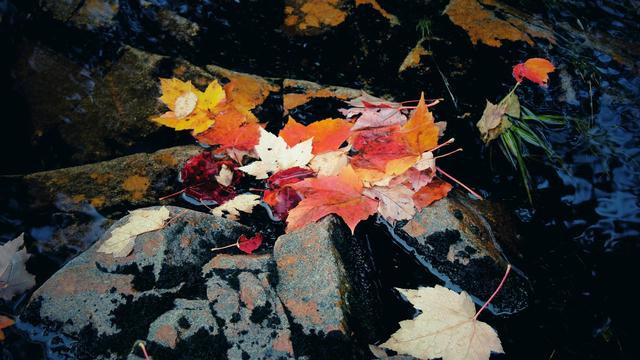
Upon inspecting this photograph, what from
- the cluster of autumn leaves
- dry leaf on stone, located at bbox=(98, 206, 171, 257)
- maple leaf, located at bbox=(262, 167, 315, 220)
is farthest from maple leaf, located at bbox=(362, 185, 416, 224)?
dry leaf on stone, located at bbox=(98, 206, 171, 257)

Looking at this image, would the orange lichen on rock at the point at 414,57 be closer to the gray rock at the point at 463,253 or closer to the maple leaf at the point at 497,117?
the maple leaf at the point at 497,117

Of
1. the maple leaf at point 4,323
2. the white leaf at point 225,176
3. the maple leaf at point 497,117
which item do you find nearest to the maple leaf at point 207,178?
the white leaf at point 225,176

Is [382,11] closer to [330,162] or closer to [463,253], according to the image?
[330,162]

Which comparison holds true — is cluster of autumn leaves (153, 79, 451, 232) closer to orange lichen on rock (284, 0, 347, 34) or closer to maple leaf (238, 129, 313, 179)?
maple leaf (238, 129, 313, 179)

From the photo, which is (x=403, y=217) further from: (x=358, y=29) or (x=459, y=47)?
(x=358, y=29)

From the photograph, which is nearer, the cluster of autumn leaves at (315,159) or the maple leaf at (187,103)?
the cluster of autumn leaves at (315,159)
